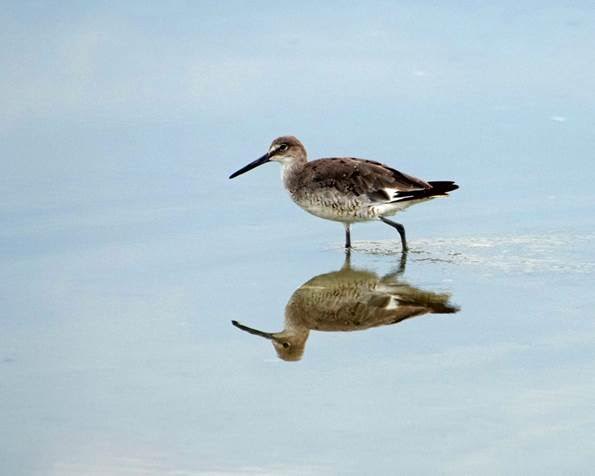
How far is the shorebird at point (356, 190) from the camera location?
958 centimetres

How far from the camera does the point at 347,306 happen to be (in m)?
7.95

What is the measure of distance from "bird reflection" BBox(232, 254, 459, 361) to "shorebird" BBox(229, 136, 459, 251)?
94 cm

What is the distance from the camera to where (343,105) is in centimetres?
1221

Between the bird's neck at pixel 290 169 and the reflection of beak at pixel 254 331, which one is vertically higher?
the reflection of beak at pixel 254 331

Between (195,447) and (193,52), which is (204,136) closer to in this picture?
(193,52)

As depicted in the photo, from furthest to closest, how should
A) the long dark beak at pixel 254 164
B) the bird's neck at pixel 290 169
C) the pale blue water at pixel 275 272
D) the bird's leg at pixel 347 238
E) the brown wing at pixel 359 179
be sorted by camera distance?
the long dark beak at pixel 254 164
the bird's neck at pixel 290 169
the brown wing at pixel 359 179
the bird's leg at pixel 347 238
the pale blue water at pixel 275 272

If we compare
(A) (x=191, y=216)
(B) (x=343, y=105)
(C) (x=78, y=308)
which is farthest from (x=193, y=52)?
(C) (x=78, y=308)

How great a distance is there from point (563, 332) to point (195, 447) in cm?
252

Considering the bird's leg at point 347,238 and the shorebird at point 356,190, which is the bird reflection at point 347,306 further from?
the shorebird at point 356,190

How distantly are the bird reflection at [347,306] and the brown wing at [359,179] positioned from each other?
3.39ft

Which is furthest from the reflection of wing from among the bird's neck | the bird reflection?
the bird's neck

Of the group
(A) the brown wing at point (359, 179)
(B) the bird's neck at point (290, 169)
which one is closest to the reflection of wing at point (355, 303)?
(A) the brown wing at point (359, 179)

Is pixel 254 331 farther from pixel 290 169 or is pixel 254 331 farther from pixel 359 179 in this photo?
pixel 290 169

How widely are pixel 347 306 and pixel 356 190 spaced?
1896 millimetres
